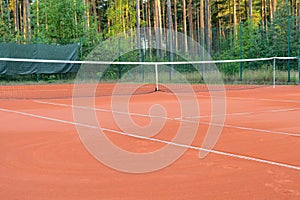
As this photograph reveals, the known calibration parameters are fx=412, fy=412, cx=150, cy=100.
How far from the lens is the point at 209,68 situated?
757 inches

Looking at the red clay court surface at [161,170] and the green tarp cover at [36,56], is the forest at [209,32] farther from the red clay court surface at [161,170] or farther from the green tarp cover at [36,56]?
the red clay court surface at [161,170]

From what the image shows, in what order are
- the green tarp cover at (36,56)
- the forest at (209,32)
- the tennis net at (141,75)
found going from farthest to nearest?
1. the forest at (209,32)
2. the green tarp cover at (36,56)
3. the tennis net at (141,75)

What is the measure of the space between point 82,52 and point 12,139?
1507 centimetres

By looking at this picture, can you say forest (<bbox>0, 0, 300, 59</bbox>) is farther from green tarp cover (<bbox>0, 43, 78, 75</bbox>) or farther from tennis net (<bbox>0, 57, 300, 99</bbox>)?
tennis net (<bbox>0, 57, 300, 99</bbox>)

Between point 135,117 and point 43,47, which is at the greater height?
point 43,47

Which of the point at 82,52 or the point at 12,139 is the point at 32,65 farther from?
the point at 12,139

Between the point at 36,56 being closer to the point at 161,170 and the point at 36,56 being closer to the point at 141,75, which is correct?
the point at 141,75

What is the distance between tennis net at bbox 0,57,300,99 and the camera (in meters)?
15.8

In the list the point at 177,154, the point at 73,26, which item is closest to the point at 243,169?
the point at 177,154

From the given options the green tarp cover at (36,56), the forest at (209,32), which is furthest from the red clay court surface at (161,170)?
the forest at (209,32)

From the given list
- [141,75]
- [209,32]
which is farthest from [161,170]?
[209,32]

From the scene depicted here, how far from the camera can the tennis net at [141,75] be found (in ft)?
51.8

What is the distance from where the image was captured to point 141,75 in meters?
18.1

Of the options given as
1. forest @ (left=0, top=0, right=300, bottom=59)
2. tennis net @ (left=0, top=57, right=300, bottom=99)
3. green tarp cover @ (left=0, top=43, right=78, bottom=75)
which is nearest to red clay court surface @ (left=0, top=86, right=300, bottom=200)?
tennis net @ (left=0, top=57, right=300, bottom=99)
